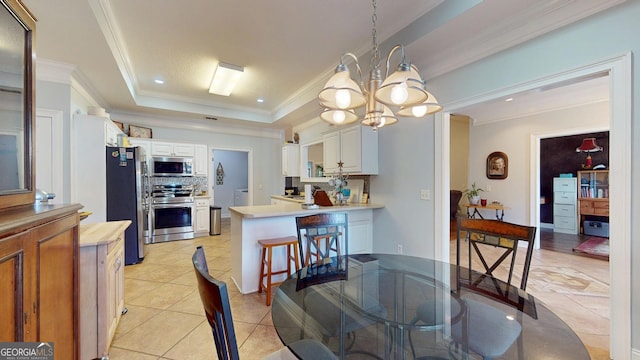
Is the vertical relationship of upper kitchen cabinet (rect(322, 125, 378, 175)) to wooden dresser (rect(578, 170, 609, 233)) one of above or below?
above

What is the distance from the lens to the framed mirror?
1.06 metres

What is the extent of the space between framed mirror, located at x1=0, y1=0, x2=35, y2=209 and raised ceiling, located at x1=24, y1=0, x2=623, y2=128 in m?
1.26

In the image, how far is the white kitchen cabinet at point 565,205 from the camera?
6031mm

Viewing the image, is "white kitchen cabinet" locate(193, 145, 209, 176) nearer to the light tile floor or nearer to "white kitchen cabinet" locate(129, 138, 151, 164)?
"white kitchen cabinet" locate(129, 138, 151, 164)

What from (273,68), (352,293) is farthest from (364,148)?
(352,293)

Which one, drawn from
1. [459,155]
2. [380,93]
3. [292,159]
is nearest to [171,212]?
[292,159]

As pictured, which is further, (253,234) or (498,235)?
(253,234)

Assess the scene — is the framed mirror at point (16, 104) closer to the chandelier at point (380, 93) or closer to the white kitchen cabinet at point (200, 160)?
the chandelier at point (380, 93)

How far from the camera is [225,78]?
3.96 m

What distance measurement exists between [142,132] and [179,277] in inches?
140

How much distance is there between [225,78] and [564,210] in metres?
7.94

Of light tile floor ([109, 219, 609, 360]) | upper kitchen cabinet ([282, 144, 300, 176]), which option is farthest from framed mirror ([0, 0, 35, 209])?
upper kitchen cabinet ([282, 144, 300, 176])

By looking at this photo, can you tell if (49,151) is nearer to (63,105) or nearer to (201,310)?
(63,105)

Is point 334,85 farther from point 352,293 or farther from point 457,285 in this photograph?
point 457,285
